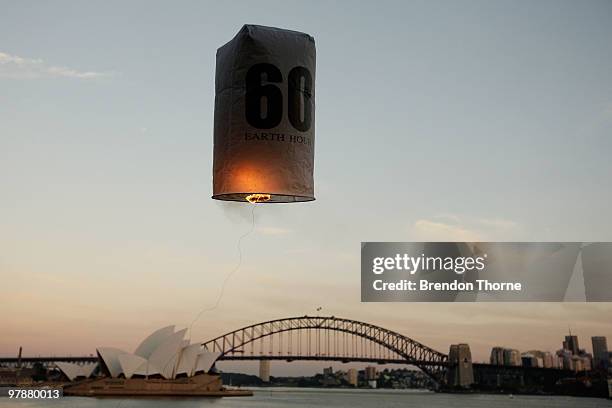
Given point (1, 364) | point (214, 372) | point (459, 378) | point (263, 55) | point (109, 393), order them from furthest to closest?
point (1, 364) → point (459, 378) → point (214, 372) → point (109, 393) → point (263, 55)

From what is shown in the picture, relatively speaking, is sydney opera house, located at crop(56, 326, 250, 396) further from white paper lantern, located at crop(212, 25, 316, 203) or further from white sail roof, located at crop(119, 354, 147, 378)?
white paper lantern, located at crop(212, 25, 316, 203)

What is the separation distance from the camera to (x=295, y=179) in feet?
8.13

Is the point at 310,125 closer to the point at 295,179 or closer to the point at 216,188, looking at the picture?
the point at 295,179

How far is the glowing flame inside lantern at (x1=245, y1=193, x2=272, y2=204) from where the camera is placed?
2546 millimetres

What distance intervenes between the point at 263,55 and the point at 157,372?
34847 millimetres

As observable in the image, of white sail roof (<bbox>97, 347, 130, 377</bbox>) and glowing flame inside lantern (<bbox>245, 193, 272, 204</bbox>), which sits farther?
white sail roof (<bbox>97, 347, 130, 377</bbox>)

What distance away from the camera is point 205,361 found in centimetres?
3803

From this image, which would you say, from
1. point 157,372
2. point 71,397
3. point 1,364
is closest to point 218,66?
point 157,372

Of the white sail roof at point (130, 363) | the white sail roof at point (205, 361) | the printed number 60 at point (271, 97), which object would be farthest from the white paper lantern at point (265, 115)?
the white sail roof at point (205, 361)

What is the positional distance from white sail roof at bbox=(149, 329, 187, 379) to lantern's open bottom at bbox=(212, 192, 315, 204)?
103 feet

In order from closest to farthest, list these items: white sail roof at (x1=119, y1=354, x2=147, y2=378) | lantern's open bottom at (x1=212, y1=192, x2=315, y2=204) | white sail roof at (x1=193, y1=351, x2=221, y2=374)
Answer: lantern's open bottom at (x1=212, y1=192, x2=315, y2=204), white sail roof at (x1=119, y1=354, x2=147, y2=378), white sail roof at (x1=193, y1=351, x2=221, y2=374)

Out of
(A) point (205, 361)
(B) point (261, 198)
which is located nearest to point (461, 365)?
(A) point (205, 361)

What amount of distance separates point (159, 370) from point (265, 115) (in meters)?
34.8

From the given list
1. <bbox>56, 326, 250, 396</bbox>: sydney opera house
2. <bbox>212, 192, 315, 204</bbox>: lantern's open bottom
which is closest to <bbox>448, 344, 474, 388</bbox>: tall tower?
<bbox>56, 326, 250, 396</bbox>: sydney opera house
